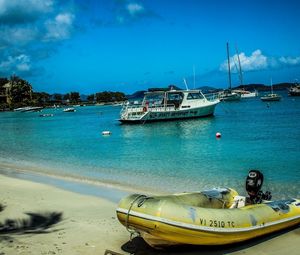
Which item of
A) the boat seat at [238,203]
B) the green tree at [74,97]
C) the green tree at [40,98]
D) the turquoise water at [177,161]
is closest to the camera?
the boat seat at [238,203]

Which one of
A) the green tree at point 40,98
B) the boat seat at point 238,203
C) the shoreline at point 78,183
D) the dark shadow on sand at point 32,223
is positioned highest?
the green tree at point 40,98

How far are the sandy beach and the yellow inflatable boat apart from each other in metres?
0.36

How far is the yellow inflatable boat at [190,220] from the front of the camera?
715 centimetres

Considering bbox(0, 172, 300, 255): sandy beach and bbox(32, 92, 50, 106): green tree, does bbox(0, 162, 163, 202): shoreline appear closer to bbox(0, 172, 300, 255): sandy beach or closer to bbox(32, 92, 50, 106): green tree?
bbox(0, 172, 300, 255): sandy beach

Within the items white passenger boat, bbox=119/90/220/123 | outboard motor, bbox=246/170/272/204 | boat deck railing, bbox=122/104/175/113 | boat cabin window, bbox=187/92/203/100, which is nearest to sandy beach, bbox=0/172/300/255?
outboard motor, bbox=246/170/272/204

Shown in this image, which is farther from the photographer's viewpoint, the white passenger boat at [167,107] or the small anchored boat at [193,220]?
the white passenger boat at [167,107]

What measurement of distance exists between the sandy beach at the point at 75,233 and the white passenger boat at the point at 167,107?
38155 mm

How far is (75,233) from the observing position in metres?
8.79

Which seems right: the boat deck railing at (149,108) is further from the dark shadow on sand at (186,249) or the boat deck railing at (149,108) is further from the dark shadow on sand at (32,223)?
the dark shadow on sand at (186,249)

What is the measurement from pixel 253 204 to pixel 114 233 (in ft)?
9.50

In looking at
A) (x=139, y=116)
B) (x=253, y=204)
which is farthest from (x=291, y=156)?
(x=139, y=116)

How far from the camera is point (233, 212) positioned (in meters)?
7.86

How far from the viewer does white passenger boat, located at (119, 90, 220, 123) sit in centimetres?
5029

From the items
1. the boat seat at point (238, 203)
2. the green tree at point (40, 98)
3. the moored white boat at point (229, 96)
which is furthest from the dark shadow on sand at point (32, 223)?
the green tree at point (40, 98)
